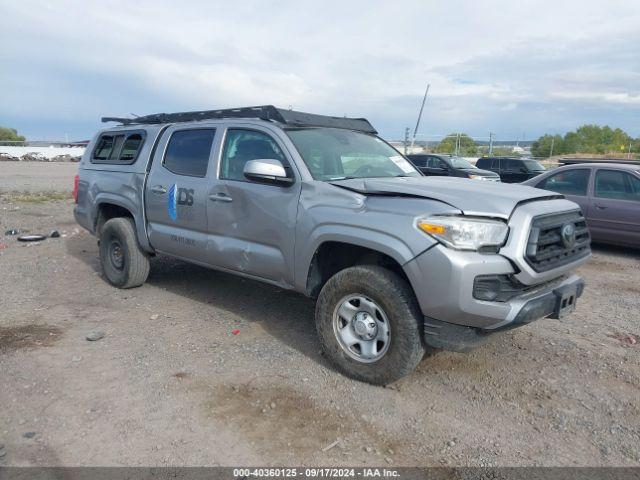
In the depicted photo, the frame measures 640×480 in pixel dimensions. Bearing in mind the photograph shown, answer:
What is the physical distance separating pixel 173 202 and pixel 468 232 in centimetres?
303

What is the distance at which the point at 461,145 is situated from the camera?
25.5m

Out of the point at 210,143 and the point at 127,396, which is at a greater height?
the point at 210,143

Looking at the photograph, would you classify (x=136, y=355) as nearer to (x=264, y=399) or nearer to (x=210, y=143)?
(x=264, y=399)

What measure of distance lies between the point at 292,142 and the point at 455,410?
238 cm

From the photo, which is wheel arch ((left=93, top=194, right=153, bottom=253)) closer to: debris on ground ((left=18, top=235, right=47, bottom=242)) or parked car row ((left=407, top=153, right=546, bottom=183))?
debris on ground ((left=18, top=235, right=47, bottom=242))

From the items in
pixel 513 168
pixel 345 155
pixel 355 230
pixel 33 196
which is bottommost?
pixel 33 196

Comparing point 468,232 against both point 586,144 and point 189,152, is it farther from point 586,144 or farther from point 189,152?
point 586,144

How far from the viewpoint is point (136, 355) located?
4.02 meters

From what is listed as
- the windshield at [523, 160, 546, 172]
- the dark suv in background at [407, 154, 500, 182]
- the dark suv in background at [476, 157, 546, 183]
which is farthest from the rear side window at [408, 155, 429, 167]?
the windshield at [523, 160, 546, 172]

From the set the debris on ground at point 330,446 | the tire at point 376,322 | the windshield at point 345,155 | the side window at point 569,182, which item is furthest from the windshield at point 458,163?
the debris on ground at point 330,446

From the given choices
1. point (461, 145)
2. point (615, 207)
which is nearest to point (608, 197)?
point (615, 207)

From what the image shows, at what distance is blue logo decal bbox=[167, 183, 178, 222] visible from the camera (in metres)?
4.90

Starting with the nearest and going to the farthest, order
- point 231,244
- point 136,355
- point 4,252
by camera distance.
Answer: point 136,355 → point 231,244 → point 4,252

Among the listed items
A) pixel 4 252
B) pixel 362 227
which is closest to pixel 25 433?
pixel 362 227
